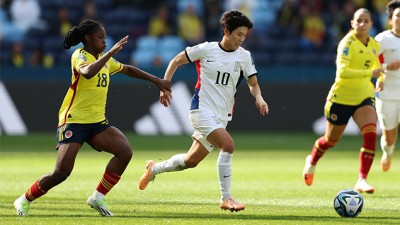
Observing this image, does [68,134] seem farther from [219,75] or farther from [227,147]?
[219,75]

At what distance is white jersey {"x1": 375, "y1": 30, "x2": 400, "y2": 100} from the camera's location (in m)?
13.2

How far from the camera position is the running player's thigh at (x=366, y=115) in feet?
41.6

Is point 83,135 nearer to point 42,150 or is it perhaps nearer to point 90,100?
point 90,100

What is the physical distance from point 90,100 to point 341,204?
2722mm

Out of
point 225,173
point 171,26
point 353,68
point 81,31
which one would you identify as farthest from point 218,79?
point 171,26

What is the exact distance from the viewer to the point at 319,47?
2714 cm

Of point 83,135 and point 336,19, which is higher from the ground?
point 83,135

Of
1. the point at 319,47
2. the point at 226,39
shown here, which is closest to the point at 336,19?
the point at 319,47

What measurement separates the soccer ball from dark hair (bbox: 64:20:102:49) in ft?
9.81

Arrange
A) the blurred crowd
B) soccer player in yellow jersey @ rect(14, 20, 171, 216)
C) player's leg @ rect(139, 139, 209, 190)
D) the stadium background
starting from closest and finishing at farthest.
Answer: soccer player in yellow jersey @ rect(14, 20, 171, 216) < player's leg @ rect(139, 139, 209, 190) < the stadium background < the blurred crowd

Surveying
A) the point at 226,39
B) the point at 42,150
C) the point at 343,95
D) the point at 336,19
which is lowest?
the point at 42,150

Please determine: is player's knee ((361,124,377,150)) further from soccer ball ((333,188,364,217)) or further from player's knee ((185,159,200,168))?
soccer ball ((333,188,364,217))

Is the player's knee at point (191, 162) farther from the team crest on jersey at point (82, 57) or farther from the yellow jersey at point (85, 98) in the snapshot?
the team crest on jersey at point (82, 57)

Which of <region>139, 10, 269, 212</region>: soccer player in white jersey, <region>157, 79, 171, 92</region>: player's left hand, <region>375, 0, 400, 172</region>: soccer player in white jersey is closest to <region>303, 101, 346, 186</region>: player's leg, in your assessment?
<region>375, 0, 400, 172</region>: soccer player in white jersey
